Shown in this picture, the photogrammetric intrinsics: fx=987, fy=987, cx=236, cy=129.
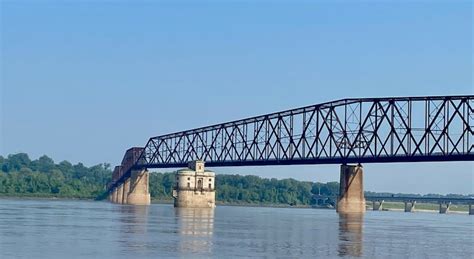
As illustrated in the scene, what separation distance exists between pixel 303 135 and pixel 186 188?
28.0m

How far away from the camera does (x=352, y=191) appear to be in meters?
147

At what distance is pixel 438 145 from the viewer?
132 m

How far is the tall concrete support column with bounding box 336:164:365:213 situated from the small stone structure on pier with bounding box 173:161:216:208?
3709cm

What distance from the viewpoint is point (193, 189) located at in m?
177

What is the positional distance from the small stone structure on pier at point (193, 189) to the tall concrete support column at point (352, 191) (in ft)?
122

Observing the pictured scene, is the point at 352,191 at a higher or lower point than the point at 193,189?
lower

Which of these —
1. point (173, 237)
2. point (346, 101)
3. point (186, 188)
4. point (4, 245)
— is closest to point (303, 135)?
point (346, 101)

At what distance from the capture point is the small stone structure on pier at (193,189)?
177 meters

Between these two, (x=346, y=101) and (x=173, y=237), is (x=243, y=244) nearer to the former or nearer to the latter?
(x=173, y=237)

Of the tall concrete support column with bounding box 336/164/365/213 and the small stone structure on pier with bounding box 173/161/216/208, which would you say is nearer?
the tall concrete support column with bounding box 336/164/365/213

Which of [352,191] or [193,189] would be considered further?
[193,189]

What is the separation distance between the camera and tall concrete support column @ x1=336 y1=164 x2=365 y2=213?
14688 cm

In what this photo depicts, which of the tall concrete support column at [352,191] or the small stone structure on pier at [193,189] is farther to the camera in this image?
the small stone structure on pier at [193,189]

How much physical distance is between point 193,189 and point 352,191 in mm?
39027
